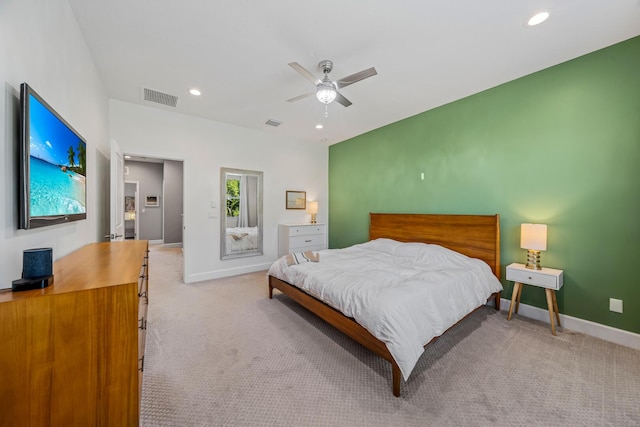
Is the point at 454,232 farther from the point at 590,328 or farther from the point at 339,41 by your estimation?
the point at 339,41

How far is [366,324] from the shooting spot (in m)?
1.90

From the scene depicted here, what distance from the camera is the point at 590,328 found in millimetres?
2492

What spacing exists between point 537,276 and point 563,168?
3.97 feet

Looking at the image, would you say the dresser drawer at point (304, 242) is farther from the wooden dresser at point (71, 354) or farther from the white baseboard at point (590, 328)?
the wooden dresser at point (71, 354)

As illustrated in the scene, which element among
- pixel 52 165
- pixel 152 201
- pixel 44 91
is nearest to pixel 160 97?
pixel 44 91

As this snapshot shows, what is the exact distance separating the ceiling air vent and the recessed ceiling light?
13.2ft


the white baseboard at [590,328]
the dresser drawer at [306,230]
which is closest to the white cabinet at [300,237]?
the dresser drawer at [306,230]

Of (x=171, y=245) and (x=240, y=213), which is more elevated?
(x=240, y=213)

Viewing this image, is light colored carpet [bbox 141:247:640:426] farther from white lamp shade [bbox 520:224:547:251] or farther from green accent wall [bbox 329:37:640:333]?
white lamp shade [bbox 520:224:547:251]

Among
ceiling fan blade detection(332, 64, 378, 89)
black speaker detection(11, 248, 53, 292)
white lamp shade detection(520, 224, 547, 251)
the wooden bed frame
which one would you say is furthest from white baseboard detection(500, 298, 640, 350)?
black speaker detection(11, 248, 53, 292)

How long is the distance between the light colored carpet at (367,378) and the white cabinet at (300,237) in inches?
86.7

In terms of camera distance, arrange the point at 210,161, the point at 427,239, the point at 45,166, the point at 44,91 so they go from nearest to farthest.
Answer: the point at 45,166, the point at 44,91, the point at 427,239, the point at 210,161

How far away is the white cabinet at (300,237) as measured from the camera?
4.96 metres

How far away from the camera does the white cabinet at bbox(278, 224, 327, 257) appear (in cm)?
496
